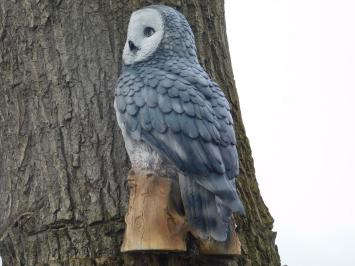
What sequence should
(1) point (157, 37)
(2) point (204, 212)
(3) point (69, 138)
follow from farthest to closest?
1. (3) point (69, 138)
2. (1) point (157, 37)
3. (2) point (204, 212)

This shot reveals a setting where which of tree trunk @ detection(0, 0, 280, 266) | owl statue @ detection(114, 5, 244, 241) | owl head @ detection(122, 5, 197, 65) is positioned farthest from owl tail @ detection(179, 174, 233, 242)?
owl head @ detection(122, 5, 197, 65)

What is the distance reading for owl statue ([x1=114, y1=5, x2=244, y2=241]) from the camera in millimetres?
2582

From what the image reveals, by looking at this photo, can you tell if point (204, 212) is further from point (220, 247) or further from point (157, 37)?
point (157, 37)

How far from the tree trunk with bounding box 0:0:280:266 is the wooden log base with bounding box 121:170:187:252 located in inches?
11.2

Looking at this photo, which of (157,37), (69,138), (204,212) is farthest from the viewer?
(69,138)

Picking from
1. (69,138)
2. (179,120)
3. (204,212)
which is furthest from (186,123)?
(69,138)

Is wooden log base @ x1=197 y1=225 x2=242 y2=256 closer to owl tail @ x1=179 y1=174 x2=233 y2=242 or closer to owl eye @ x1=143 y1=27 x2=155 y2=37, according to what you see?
owl tail @ x1=179 y1=174 x2=233 y2=242

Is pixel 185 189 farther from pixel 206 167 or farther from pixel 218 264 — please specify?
pixel 218 264

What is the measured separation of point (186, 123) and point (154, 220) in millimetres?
347

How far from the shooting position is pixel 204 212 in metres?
2.59

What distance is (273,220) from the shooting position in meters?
3.34

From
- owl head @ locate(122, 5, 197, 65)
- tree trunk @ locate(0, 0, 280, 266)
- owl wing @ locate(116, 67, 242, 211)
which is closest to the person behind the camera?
owl wing @ locate(116, 67, 242, 211)

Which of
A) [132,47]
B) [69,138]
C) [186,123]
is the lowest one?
[186,123]

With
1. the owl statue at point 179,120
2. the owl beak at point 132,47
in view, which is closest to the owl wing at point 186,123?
the owl statue at point 179,120
